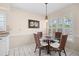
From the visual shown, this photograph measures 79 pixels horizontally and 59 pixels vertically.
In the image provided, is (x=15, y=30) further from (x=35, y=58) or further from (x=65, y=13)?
(x=35, y=58)

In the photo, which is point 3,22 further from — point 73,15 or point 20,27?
point 73,15

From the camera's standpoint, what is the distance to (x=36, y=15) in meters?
4.16

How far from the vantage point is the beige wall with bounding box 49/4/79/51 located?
3.91m

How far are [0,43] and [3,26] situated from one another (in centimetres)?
100

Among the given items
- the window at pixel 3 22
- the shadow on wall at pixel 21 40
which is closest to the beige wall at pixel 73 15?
the shadow on wall at pixel 21 40

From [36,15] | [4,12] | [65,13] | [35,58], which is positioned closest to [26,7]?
[36,15]

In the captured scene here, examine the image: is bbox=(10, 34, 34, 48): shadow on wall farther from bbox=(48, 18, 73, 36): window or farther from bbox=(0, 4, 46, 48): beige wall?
bbox=(48, 18, 73, 36): window

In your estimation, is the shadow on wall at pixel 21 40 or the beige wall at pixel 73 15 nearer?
the beige wall at pixel 73 15

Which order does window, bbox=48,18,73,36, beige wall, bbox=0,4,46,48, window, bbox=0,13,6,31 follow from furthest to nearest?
window, bbox=48,18,73,36, beige wall, bbox=0,4,46,48, window, bbox=0,13,6,31

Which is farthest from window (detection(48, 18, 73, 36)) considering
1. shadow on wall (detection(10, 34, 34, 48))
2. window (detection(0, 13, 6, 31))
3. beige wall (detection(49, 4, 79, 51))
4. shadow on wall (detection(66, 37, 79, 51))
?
window (detection(0, 13, 6, 31))

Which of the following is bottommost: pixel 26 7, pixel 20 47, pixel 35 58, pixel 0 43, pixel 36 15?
pixel 20 47

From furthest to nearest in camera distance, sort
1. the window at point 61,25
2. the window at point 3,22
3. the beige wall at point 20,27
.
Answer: the window at point 61,25, the beige wall at point 20,27, the window at point 3,22

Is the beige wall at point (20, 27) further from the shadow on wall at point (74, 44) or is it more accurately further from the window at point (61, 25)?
the shadow on wall at point (74, 44)

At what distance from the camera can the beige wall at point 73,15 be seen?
391 cm
